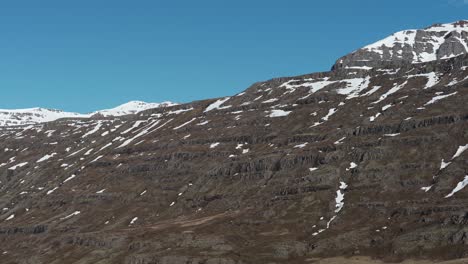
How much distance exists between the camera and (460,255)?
12419 centimetres

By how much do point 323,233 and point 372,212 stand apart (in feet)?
53.7

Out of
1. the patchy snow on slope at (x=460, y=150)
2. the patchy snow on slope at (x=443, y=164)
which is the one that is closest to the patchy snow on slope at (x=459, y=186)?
the patchy snow on slope at (x=443, y=164)

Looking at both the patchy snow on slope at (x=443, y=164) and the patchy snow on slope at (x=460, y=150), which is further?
the patchy snow on slope at (x=460, y=150)

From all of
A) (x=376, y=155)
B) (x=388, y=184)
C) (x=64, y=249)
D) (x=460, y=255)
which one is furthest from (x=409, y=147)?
(x=64, y=249)

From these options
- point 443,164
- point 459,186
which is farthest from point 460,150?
point 459,186

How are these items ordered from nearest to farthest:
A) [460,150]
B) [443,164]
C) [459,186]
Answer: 1. [459,186]
2. [443,164]
3. [460,150]

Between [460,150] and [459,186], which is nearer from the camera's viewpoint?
[459,186]

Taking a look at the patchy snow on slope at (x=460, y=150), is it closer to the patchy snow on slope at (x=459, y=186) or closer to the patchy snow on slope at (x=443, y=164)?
the patchy snow on slope at (x=443, y=164)

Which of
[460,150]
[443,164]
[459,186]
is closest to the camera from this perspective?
[459,186]

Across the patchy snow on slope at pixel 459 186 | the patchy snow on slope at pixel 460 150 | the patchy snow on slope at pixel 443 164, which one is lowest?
the patchy snow on slope at pixel 459 186

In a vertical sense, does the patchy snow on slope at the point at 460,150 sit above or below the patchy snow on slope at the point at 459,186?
above

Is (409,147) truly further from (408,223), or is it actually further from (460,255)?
(460,255)

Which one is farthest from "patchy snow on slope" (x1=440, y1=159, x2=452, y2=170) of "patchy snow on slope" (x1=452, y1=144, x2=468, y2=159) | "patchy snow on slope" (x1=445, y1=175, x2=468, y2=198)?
"patchy snow on slope" (x1=445, y1=175, x2=468, y2=198)

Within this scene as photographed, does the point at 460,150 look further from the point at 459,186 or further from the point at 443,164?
the point at 459,186
